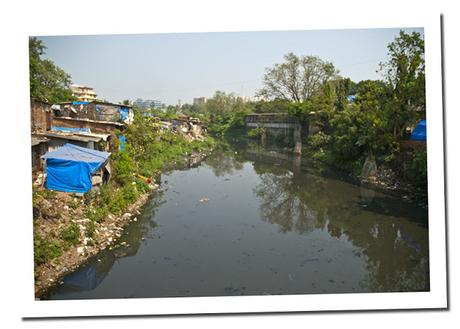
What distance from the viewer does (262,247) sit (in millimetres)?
6496

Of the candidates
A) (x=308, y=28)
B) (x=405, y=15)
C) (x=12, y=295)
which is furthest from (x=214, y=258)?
(x=405, y=15)

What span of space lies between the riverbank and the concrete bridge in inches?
Answer: 489

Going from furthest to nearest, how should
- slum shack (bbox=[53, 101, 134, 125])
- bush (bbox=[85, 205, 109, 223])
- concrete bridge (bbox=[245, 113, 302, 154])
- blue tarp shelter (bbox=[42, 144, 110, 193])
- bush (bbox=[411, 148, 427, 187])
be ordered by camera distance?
1. concrete bridge (bbox=[245, 113, 302, 154])
2. slum shack (bbox=[53, 101, 134, 125])
3. bush (bbox=[411, 148, 427, 187])
4. blue tarp shelter (bbox=[42, 144, 110, 193])
5. bush (bbox=[85, 205, 109, 223])

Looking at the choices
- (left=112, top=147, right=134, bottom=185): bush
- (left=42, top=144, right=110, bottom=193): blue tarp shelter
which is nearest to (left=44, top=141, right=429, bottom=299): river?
(left=112, top=147, right=134, bottom=185): bush

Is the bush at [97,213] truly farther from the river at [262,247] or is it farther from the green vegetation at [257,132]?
the green vegetation at [257,132]

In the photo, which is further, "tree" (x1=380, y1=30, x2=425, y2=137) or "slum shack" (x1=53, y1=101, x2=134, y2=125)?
"slum shack" (x1=53, y1=101, x2=134, y2=125)

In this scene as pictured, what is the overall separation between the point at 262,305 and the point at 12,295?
2.80 meters

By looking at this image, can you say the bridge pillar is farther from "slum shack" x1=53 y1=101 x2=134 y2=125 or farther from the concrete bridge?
"slum shack" x1=53 y1=101 x2=134 y2=125

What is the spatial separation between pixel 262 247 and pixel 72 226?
3219 mm

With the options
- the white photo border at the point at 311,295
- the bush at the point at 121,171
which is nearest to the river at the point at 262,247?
the white photo border at the point at 311,295

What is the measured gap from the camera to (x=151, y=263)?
19.4ft

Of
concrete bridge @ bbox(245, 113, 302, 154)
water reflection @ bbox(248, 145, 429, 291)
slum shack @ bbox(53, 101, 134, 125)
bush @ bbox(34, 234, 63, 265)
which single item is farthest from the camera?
concrete bridge @ bbox(245, 113, 302, 154)

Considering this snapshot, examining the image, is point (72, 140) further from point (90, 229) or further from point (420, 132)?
point (420, 132)

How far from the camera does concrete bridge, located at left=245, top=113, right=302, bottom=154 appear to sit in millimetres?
19438
